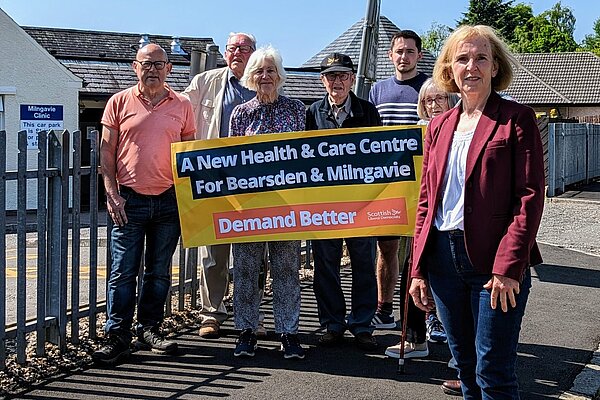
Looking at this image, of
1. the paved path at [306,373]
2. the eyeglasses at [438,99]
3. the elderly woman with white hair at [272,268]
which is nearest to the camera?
the paved path at [306,373]

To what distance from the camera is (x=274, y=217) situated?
6340 millimetres

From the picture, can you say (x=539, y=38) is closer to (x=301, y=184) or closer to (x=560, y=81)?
(x=560, y=81)

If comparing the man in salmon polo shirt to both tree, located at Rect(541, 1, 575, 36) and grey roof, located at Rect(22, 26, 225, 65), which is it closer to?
grey roof, located at Rect(22, 26, 225, 65)

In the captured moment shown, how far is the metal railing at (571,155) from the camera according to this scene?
21672 mm

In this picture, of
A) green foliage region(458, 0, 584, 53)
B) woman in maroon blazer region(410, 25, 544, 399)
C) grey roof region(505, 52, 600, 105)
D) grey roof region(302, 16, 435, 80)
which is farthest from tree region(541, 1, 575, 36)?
woman in maroon blazer region(410, 25, 544, 399)

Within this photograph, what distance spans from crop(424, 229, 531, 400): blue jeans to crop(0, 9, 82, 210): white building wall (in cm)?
1811

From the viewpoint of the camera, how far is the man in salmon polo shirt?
618cm

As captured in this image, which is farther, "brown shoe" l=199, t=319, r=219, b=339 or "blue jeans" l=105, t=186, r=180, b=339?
"brown shoe" l=199, t=319, r=219, b=339

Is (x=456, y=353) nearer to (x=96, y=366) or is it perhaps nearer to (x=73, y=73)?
(x=96, y=366)

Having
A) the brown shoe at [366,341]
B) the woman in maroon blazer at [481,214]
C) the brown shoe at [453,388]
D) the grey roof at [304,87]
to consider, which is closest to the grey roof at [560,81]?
the grey roof at [304,87]

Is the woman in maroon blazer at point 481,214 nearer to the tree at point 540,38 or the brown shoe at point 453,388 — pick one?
the brown shoe at point 453,388

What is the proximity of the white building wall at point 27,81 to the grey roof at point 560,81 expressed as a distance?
118 feet

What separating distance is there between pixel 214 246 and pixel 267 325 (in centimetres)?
92

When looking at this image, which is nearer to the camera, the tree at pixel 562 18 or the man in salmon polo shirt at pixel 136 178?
the man in salmon polo shirt at pixel 136 178
